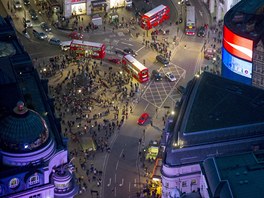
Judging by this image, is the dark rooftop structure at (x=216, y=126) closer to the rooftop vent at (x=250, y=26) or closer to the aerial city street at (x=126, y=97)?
the aerial city street at (x=126, y=97)

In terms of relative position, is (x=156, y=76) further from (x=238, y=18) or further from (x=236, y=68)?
(x=238, y=18)

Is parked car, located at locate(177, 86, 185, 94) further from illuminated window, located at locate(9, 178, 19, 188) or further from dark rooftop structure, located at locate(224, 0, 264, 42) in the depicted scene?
illuminated window, located at locate(9, 178, 19, 188)

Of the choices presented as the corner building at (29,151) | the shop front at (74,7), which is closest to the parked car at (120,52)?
the shop front at (74,7)

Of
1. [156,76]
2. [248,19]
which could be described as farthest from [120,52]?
[248,19]

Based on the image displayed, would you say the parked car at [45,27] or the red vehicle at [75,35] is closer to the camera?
the red vehicle at [75,35]

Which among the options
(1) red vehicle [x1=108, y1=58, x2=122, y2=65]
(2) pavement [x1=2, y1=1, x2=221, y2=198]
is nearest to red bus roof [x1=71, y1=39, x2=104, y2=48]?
(1) red vehicle [x1=108, y1=58, x2=122, y2=65]
